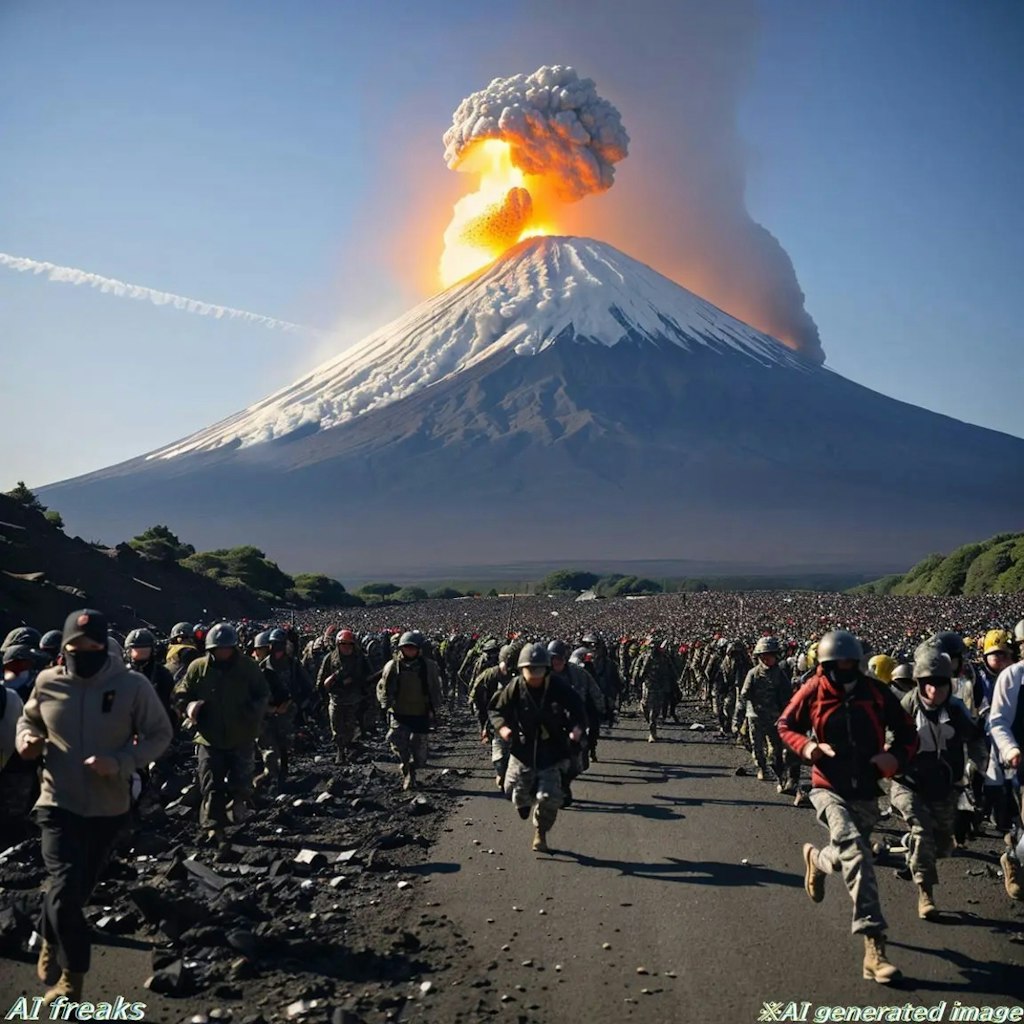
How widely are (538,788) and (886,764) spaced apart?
3459 millimetres

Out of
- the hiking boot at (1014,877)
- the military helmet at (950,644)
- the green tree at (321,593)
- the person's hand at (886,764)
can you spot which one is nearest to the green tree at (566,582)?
the green tree at (321,593)

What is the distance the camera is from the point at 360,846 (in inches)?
356

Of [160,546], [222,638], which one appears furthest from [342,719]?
[160,546]

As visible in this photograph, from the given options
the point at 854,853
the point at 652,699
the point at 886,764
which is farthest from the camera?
the point at 652,699

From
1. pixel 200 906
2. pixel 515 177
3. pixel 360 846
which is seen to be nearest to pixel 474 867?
pixel 360 846

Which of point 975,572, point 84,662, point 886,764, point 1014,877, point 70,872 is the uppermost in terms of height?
point 975,572

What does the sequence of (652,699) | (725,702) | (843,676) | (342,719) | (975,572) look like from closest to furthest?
(843,676) < (342,719) < (725,702) < (652,699) < (975,572)

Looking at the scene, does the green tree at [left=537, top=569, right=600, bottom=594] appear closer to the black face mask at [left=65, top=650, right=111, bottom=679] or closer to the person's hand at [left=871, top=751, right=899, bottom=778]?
the person's hand at [left=871, top=751, right=899, bottom=778]

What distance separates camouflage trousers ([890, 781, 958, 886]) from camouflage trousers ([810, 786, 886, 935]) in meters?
0.57

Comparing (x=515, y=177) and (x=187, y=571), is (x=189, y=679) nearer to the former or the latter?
(x=187, y=571)

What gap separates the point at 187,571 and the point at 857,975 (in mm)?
54929

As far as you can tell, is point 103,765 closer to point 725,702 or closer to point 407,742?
point 407,742

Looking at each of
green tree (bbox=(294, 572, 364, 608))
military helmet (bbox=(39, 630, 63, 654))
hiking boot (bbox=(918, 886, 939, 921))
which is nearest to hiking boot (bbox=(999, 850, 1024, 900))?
hiking boot (bbox=(918, 886, 939, 921))

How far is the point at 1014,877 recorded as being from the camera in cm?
689
